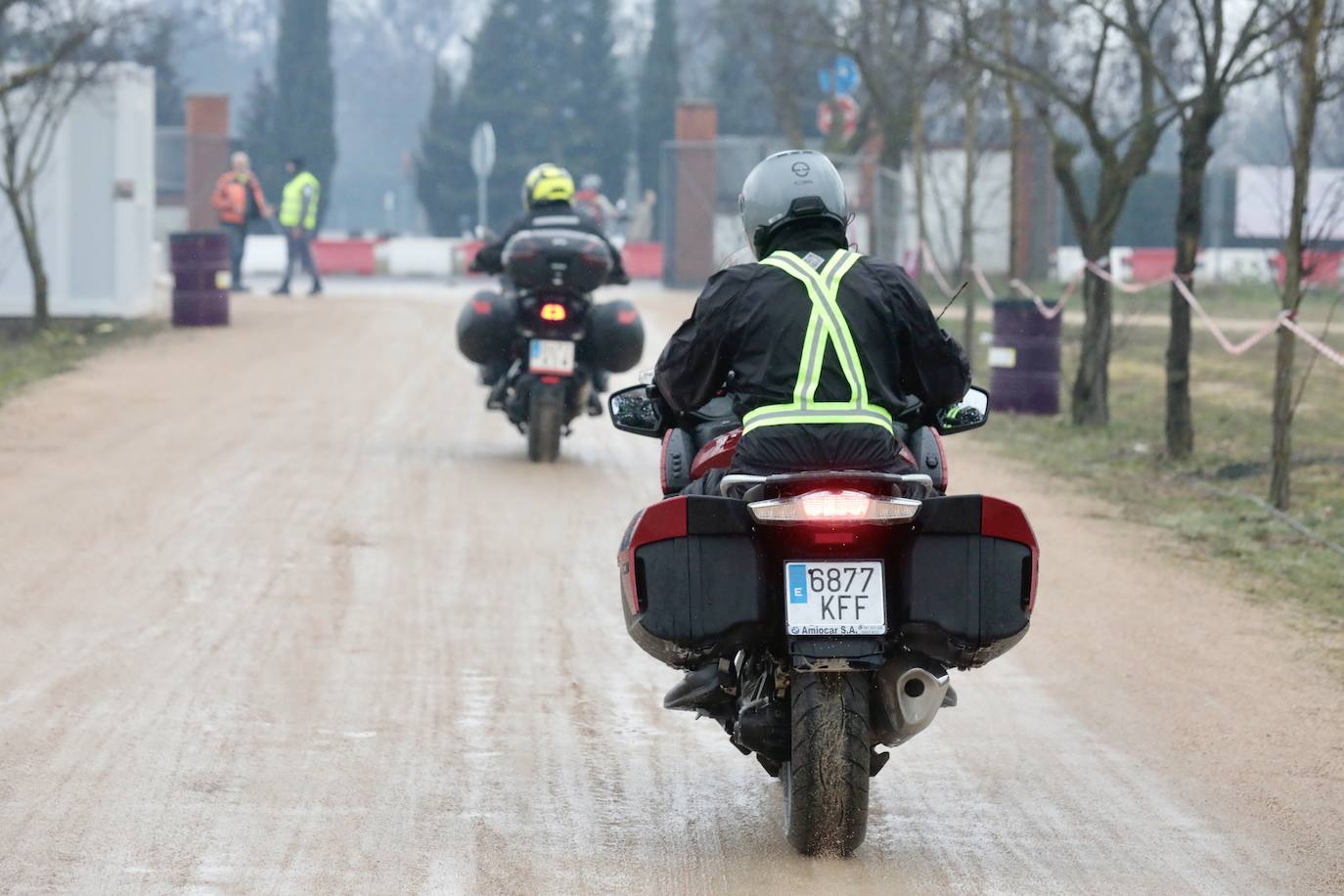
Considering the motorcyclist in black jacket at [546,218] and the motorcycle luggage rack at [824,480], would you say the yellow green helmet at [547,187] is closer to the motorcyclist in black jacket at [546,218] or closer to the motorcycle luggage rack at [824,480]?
the motorcyclist in black jacket at [546,218]

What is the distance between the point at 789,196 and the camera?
5.64 meters

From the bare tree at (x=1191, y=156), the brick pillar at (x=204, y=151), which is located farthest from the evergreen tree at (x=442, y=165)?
the bare tree at (x=1191, y=156)

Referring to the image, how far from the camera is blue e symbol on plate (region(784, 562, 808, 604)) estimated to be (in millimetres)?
5211

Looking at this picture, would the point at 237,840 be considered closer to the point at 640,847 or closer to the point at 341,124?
the point at 640,847

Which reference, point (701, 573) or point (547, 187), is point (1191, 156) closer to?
point (547, 187)

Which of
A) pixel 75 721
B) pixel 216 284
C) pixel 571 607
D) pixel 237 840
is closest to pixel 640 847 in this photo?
pixel 237 840

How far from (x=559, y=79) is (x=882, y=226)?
30.0m

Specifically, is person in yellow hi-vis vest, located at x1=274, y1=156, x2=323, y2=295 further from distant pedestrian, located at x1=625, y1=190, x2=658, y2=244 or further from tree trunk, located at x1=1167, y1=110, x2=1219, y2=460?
tree trunk, located at x1=1167, y1=110, x2=1219, y2=460

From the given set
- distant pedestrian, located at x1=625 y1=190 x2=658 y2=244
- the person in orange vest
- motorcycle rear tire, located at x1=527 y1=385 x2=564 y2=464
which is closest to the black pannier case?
motorcycle rear tire, located at x1=527 y1=385 x2=564 y2=464

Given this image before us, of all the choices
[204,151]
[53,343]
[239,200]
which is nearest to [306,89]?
[204,151]

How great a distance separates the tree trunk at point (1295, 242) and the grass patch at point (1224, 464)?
285 millimetres

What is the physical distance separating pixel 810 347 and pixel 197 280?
798 inches

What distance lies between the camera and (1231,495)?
41.8ft

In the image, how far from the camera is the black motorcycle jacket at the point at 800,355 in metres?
5.33
